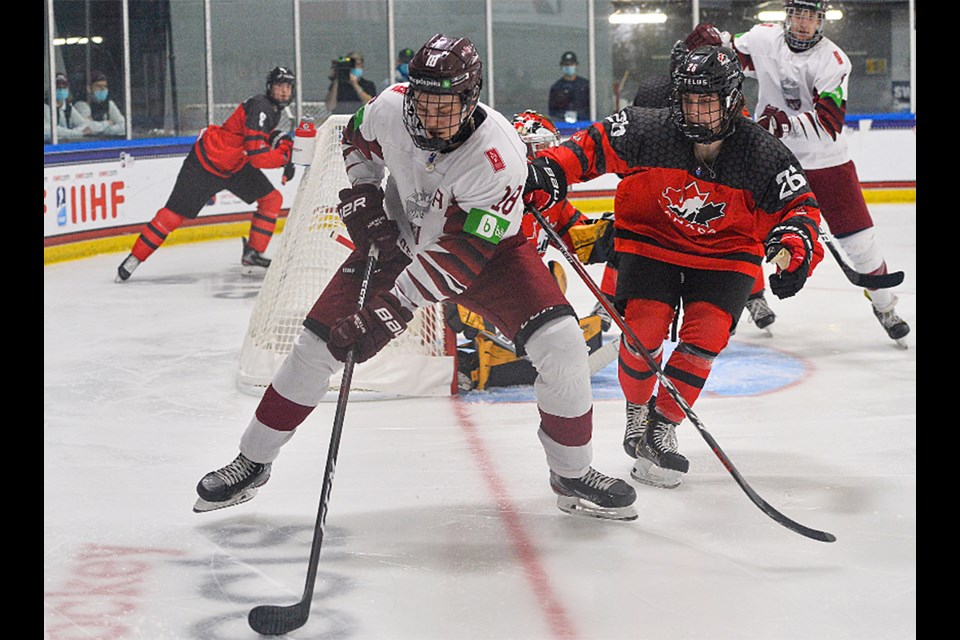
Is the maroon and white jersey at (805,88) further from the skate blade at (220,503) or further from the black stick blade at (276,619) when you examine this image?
the black stick blade at (276,619)

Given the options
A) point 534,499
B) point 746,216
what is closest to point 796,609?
point 534,499

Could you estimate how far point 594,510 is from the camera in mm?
2795

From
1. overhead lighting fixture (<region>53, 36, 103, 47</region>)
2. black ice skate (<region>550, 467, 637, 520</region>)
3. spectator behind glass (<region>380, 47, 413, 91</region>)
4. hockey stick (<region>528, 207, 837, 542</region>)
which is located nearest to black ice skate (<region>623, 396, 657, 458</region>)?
hockey stick (<region>528, 207, 837, 542</region>)

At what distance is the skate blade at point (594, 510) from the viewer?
2.78 metres

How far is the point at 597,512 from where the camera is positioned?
110 inches

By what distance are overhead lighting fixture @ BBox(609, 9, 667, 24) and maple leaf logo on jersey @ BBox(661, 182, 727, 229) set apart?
8.29 meters

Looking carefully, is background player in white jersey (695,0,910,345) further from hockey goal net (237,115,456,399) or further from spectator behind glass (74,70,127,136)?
spectator behind glass (74,70,127,136)

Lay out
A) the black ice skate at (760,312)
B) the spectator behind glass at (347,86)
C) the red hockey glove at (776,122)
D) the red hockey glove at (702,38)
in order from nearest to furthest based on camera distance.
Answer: the red hockey glove at (702,38)
the red hockey glove at (776,122)
the black ice skate at (760,312)
the spectator behind glass at (347,86)

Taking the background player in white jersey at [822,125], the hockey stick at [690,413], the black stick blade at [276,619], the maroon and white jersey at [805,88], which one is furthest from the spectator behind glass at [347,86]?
the black stick blade at [276,619]

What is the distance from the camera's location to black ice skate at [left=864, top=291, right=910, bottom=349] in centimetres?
473

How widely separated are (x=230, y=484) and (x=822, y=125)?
109 inches

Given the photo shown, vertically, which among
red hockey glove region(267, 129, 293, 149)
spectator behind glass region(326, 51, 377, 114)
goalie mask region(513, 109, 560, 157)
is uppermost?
spectator behind glass region(326, 51, 377, 114)

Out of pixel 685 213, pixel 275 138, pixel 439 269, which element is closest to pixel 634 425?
pixel 685 213

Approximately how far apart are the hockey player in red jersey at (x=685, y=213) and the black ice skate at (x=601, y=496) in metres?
0.18
